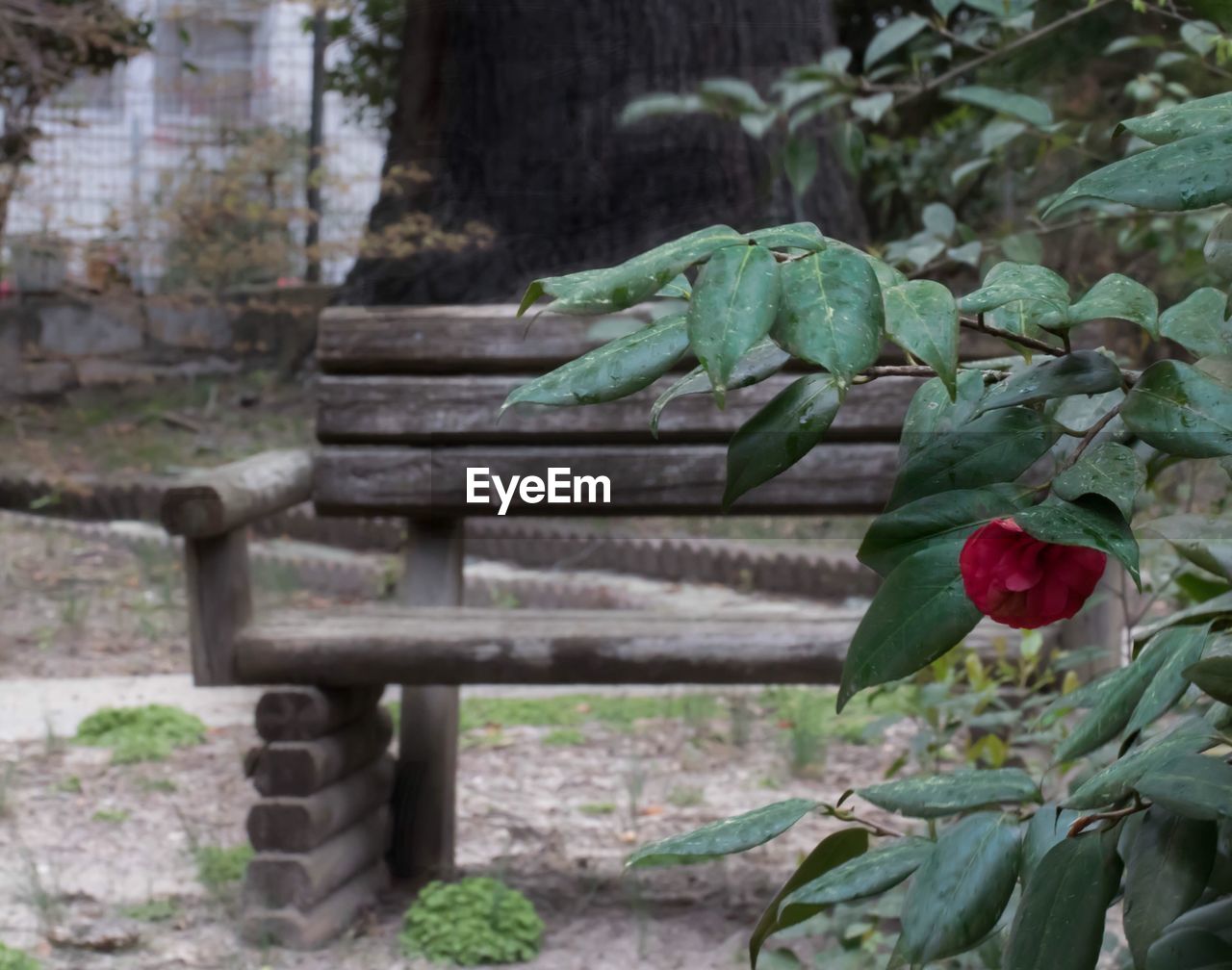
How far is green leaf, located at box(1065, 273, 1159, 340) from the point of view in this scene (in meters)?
0.60

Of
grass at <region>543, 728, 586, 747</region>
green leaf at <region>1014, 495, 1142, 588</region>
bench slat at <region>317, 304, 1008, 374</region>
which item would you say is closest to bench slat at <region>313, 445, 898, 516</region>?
bench slat at <region>317, 304, 1008, 374</region>

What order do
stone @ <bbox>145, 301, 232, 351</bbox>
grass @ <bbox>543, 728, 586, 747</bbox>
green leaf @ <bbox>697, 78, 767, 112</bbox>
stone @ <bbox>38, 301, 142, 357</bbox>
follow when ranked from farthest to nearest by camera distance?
stone @ <bbox>38, 301, 142, 357</bbox>
stone @ <bbox>145, 301, 232, 351</bbox>
grass @ <bbox>543, 728, 586, 747</bbox>
green leaf @ <bbox>697, 78, 767, 112</bbox>

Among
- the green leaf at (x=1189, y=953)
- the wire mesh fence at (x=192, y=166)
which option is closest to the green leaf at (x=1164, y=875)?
the green leaf at (x=1189, y=953)

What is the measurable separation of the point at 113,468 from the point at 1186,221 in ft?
14.1

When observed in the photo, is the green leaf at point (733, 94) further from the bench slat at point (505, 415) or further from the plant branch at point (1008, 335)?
the plant branch at point (1008, 335)

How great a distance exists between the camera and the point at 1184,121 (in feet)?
1.69

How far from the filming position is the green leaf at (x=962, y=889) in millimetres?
597

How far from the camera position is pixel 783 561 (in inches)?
183

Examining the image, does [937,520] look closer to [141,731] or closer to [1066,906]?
[1066,906]

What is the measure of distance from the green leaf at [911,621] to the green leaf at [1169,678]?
166mm

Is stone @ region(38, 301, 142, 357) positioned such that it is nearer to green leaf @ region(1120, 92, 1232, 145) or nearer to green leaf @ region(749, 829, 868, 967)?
green leaf @ region(749, 829, 868, 967)

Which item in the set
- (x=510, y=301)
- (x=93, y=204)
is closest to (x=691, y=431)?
(x=510, y=301)

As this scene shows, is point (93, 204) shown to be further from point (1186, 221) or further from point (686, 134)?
point (1186, 221)

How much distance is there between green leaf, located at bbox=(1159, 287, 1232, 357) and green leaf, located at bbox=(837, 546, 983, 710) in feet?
0.69
